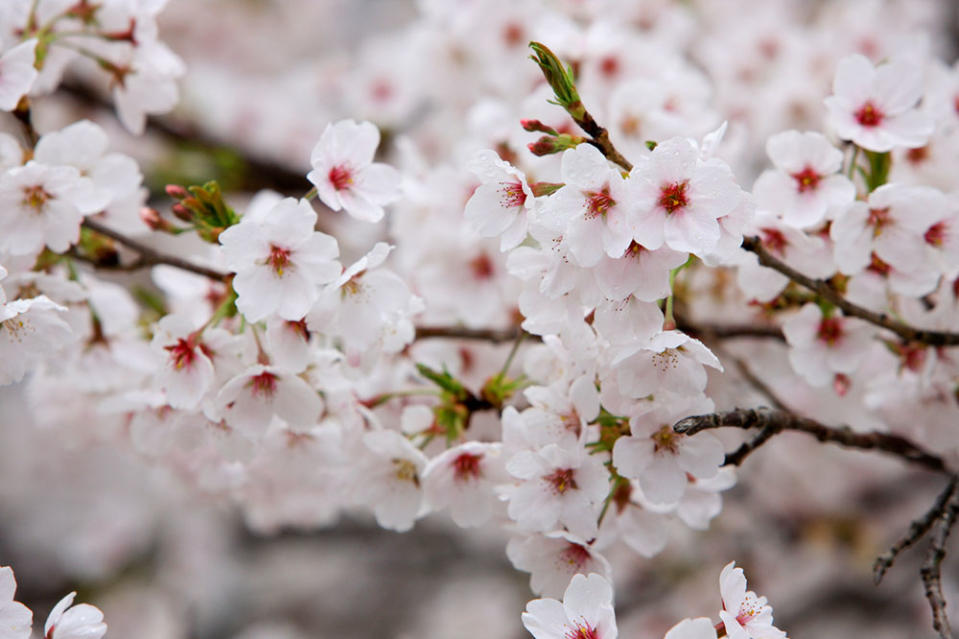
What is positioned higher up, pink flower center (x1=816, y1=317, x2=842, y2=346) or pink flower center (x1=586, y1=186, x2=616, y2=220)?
pink flower center (x1=586, y1=186, x2=616, y2=220)

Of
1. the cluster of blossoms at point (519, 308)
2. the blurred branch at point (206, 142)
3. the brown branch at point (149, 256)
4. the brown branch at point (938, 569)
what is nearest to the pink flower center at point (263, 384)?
the cluster of blossoms at point (519, 308)

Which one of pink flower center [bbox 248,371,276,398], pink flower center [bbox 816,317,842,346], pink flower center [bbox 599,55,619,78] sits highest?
pink flower center [bbox 599,55,619,78]

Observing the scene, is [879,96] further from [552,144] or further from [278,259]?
[278,259]

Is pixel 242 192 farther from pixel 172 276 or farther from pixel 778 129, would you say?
pixel 778 129

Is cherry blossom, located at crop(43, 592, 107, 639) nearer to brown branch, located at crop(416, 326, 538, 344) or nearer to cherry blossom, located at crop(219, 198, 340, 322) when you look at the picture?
cherry blossom, located at crop(219, 198, 340, 322)

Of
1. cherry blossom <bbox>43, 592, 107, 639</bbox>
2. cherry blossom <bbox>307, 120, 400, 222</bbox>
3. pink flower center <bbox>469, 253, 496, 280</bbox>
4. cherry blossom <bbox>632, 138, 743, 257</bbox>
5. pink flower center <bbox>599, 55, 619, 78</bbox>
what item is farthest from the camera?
pink flower center <bbox>599, 55, 619, 78</bbox>

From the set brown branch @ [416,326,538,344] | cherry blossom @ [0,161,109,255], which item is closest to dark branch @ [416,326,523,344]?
brown branch @ [416,326,538,344]

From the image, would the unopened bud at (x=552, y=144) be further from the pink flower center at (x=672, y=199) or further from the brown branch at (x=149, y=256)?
the brown branch at (x=149, y=256)
